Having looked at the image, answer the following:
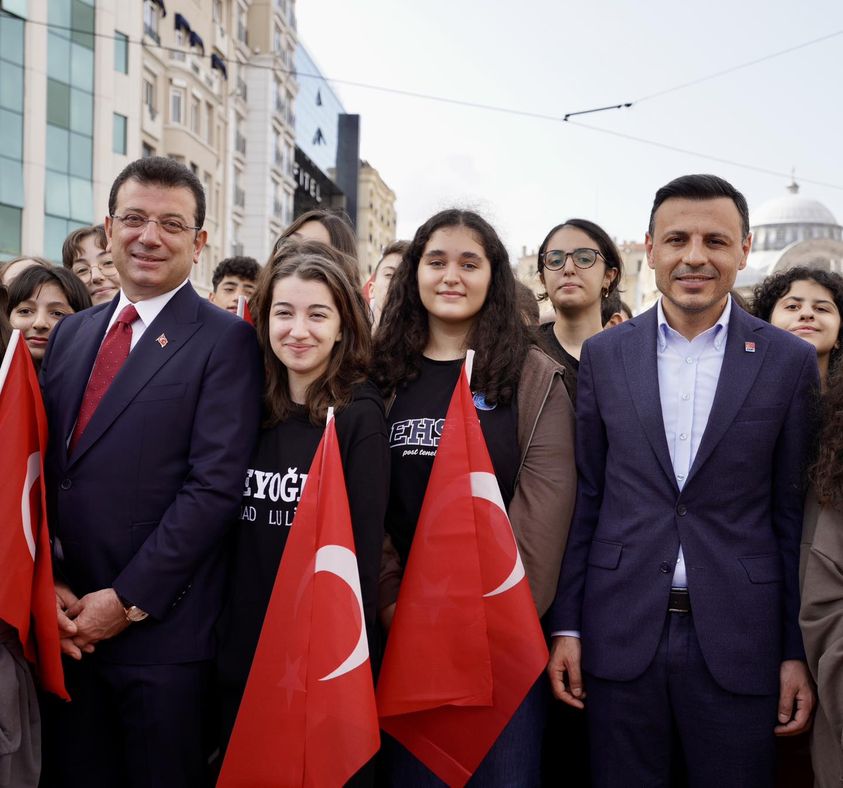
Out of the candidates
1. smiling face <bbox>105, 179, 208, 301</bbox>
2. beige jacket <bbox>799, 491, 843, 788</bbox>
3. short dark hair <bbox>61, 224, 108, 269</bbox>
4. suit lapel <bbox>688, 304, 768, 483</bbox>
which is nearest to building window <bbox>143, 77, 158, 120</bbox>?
short dark hair <bbox>61, 224, 108, 269</bbox>

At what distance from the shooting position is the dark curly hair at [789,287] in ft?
14.9

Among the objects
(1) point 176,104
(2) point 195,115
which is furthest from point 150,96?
(2) point 195,115

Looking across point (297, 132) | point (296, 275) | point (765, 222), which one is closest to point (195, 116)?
point (297, 132)

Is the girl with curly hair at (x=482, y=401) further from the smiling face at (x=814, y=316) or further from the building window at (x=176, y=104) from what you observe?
the building window at (x=176, y=104)

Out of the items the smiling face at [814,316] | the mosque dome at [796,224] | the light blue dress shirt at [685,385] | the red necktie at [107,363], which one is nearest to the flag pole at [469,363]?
the light blue dress shirt at [685,385]

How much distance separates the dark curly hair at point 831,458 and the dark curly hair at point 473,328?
113 cm

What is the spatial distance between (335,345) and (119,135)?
85.2ft

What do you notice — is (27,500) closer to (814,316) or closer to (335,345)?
(335,345)

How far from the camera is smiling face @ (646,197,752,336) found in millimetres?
3150

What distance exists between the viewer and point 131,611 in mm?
3109

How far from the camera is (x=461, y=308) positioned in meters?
3.53

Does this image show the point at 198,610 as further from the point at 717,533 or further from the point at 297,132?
the point at 297,132

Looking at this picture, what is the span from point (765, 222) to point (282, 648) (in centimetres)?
8552

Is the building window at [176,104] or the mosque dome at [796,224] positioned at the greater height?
the mosque dome at [796,224]
